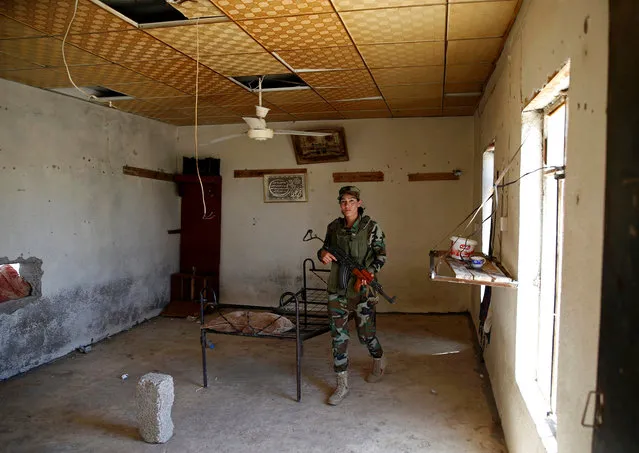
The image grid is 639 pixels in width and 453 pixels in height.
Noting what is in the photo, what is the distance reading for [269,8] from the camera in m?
2.64

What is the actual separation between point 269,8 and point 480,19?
1.32 metres

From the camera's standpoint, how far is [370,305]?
3.86m

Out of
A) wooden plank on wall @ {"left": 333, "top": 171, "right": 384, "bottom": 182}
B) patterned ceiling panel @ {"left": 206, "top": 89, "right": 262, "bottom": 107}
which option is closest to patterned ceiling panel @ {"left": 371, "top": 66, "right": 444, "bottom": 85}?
→ patterned ceiling panel @ {"left": 206, "top": 89, "right": 262, "bottom": 107}

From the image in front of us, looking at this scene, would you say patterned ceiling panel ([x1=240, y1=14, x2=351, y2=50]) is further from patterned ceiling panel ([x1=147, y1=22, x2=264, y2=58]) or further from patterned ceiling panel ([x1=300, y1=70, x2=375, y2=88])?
patterned ceiling panel ([x1=300, y1=70, x2=375, y2=88])

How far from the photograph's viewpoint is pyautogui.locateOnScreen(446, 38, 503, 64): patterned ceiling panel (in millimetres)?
3242

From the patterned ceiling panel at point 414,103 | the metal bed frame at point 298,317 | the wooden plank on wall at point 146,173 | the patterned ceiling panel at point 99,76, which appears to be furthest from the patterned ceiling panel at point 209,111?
the metal bed frame at point 298,317

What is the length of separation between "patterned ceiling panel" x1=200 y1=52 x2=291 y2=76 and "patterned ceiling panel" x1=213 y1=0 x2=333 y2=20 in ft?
2.48

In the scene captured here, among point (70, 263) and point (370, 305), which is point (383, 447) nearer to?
point (370, 305)

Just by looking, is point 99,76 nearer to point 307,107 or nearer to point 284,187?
point 307,107

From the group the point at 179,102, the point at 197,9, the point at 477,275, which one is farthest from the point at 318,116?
the point at 477,275

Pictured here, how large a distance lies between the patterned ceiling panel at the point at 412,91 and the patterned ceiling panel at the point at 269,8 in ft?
6.60

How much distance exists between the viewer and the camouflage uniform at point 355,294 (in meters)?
3.78

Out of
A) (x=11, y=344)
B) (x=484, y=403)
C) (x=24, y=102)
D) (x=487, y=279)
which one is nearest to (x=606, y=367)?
(x=487, y=279)

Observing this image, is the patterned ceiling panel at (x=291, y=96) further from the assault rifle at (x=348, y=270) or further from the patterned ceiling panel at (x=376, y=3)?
the patterned ceiling panel at (x=376, y=3)
